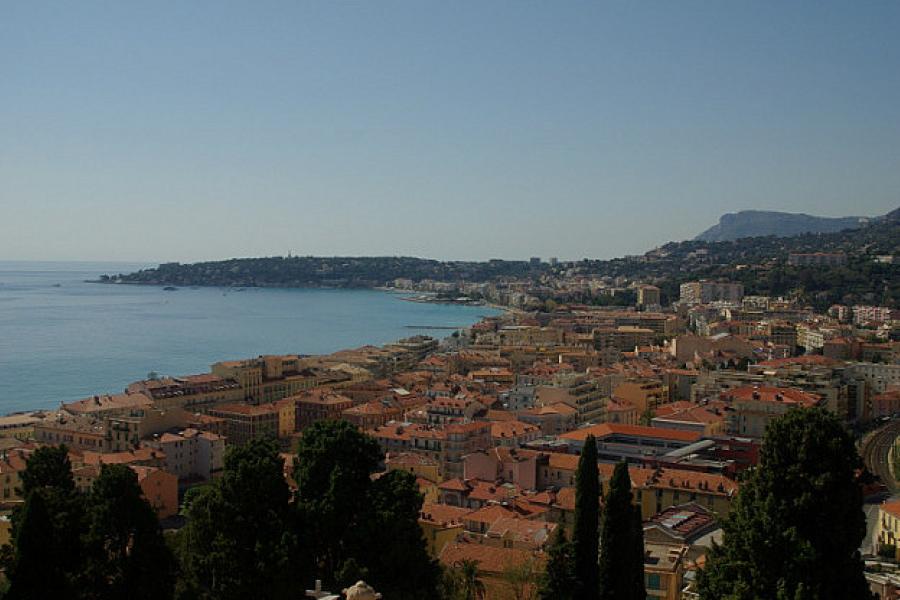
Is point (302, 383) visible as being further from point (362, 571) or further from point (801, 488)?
point (801, 488)

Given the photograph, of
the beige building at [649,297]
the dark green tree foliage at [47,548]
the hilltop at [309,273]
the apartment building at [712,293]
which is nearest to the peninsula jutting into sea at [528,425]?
the dark green tree foliage at [47,548]

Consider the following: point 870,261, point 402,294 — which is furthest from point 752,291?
point 402,294

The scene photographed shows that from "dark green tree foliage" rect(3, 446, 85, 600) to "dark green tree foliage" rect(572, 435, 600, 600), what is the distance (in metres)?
5.82

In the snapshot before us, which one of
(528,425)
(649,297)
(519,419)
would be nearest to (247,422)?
(519,419)

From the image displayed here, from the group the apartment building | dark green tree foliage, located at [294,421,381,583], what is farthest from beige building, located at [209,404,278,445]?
the apartment building

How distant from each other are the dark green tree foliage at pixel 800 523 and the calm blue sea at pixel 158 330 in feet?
138

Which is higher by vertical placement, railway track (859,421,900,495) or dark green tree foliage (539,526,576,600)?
dark green tree foliage (539,526,576,600)

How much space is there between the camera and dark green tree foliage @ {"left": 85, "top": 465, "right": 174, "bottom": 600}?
10.7m

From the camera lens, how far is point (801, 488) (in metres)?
9.07

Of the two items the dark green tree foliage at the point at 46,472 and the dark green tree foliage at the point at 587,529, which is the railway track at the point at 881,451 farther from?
the dark green tree foliage at the point at 46,472

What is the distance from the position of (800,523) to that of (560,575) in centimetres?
338

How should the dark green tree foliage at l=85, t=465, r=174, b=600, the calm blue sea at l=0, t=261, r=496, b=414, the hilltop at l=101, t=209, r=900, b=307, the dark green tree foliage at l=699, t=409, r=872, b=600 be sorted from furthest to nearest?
the hilltop at l=101, t=209, r=900, b=307 < the calm blue sea at l=0, t=261, r=496, b=414 < the dark green tree foliage at l=85, t=465, r=174, b=600 < the dark green tree foliage at l=699, t=409, r=872, b=600

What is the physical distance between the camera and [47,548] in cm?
912

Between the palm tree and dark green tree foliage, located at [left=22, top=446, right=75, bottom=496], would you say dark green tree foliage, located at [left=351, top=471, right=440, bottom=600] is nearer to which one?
the palm tree
